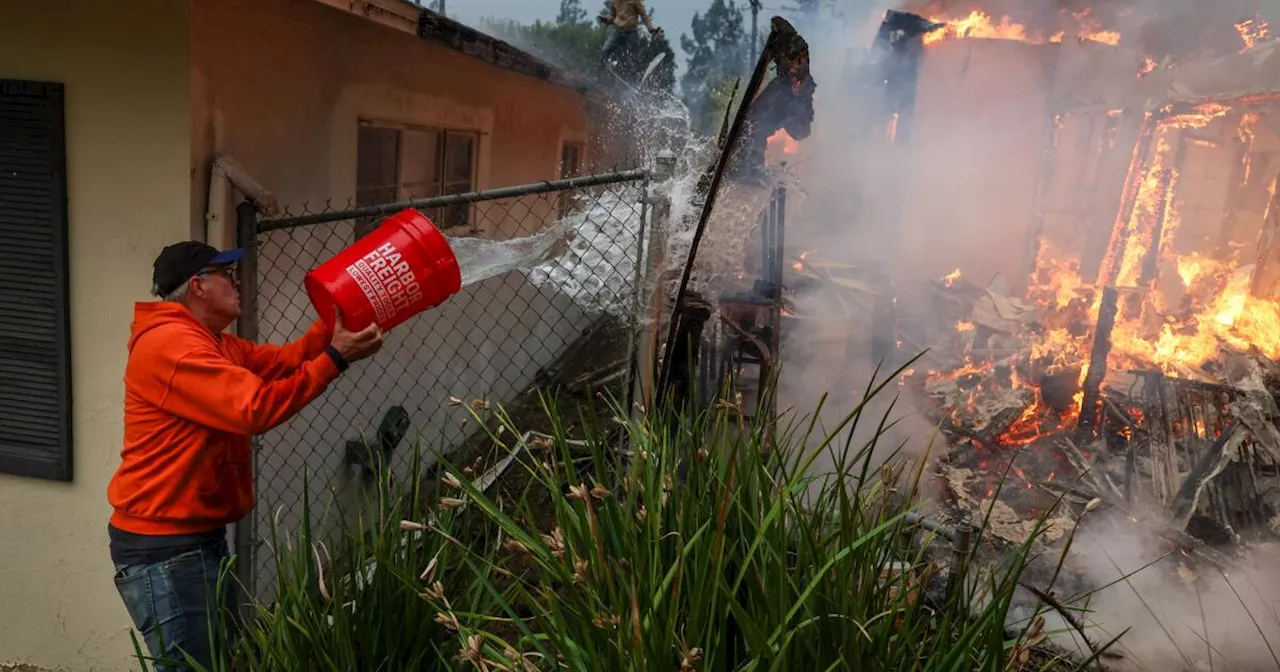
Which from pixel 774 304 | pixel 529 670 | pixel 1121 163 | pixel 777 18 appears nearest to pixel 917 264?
pixel 1121 163

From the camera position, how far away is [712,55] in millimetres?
43031

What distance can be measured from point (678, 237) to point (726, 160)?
112 centimetres

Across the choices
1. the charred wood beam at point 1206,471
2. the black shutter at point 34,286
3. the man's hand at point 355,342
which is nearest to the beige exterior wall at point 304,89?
the black shutter at point 34,286

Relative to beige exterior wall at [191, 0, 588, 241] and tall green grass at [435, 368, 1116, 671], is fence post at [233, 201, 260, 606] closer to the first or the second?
beige exterior wall at [191, 0, 588, 241]

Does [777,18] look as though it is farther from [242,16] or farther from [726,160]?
[242,16]

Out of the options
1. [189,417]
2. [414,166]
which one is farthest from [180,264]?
[414,166]

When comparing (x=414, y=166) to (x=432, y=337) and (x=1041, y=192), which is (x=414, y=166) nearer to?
(x=432, y=337)

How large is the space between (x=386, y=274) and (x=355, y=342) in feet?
0.90

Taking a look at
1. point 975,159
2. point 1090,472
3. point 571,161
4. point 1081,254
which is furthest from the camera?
point 975,159

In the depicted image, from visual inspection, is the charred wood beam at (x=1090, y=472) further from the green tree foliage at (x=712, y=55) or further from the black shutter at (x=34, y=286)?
the green tree foliage at (x=712, y=55)

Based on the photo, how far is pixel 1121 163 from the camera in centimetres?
1378

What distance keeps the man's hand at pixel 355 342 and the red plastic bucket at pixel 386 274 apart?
0.08m

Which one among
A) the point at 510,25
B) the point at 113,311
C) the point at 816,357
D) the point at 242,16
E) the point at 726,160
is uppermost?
the point at 510,25

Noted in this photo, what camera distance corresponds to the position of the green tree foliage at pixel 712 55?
30219mm
